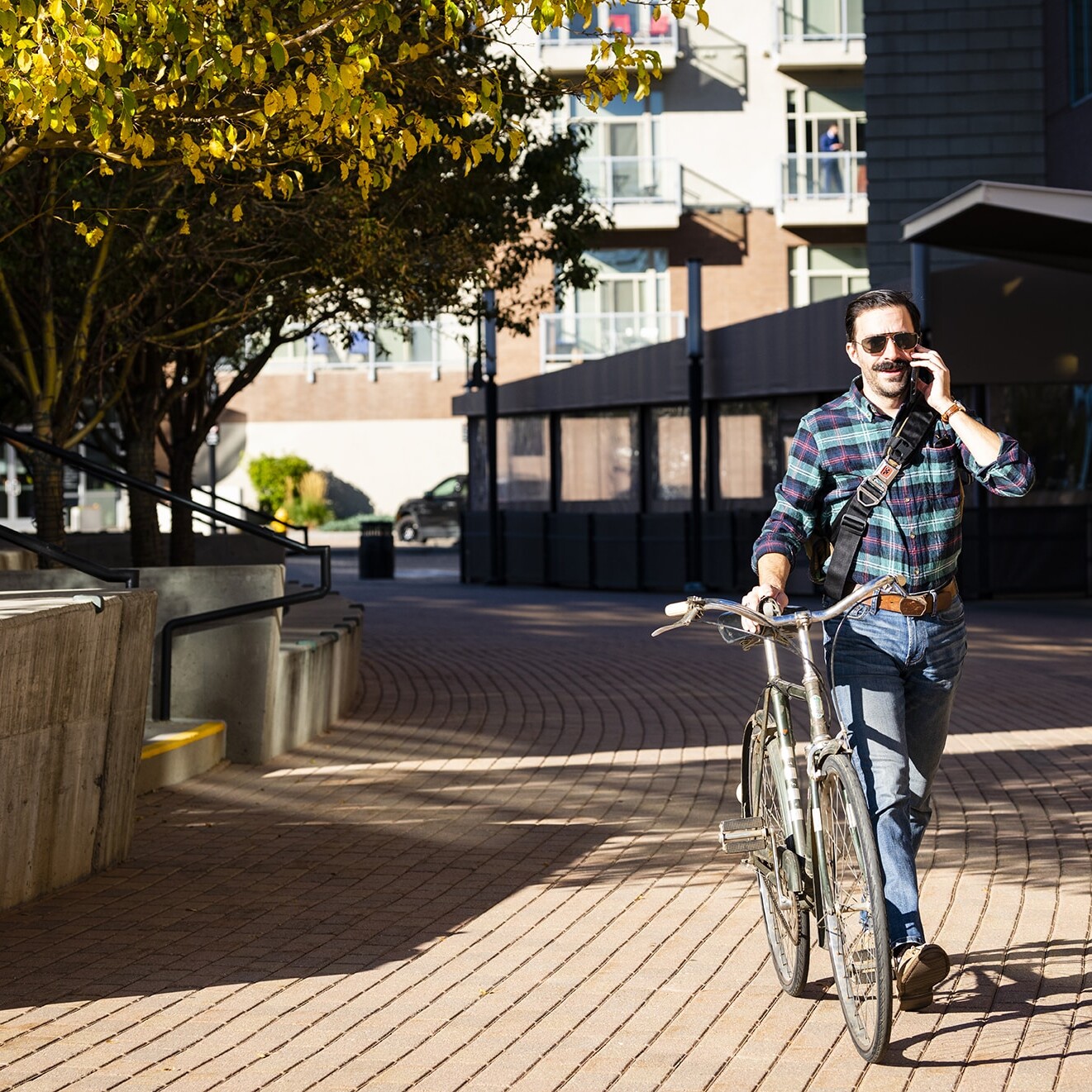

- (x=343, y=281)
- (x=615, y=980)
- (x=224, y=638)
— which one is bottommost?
(x=615, y=980)

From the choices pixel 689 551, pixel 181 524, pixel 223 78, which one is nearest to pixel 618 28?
pixel 689 551

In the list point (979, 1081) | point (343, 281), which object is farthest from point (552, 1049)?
point (343, 281)

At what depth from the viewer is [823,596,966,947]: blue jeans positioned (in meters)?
4.73

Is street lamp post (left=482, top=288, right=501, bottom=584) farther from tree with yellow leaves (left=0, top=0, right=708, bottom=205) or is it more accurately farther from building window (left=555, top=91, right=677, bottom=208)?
building window (left=555, top=91, right=677, bottom=208)

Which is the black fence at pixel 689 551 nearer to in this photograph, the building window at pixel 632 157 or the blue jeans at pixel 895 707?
the blue jeans at pixel 895 707

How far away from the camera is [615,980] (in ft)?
18.0

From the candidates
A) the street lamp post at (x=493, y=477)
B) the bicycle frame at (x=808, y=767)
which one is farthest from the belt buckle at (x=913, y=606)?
the street lamp post at (x=493, y=477)

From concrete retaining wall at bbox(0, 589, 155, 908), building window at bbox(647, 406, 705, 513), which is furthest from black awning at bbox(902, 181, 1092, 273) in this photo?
concrete retaining wall at bbox(0, 589, 155, 908)

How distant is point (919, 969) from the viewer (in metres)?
4.63

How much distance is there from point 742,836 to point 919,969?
75 cm

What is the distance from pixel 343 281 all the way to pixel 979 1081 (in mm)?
11111

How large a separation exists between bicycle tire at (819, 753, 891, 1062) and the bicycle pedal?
485 millimetres

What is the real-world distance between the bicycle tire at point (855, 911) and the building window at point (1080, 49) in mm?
20609

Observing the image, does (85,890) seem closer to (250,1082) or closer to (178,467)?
(250,1082)
